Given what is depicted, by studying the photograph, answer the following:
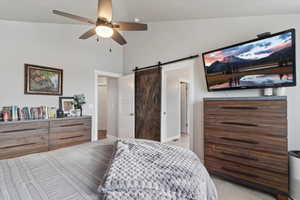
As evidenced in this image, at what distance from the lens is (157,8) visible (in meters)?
2.86

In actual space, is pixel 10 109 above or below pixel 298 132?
above

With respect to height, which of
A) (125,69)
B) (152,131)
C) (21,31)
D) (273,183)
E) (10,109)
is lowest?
(273,183)

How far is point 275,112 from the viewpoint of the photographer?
1.80 meters

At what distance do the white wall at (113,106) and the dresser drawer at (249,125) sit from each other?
3.23 meters

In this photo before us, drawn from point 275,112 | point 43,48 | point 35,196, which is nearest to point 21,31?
point 43,48

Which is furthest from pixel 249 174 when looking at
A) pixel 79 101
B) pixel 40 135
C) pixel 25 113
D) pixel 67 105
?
pixel 25 113

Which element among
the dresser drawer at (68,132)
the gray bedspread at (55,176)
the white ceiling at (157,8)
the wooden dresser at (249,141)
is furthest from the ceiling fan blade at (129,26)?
the dresser drawer at (68,132)

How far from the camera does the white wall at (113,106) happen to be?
4853 millimetres

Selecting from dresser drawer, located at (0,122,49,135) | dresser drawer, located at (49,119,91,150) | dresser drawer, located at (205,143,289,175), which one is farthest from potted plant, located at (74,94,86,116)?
dresser drawer, located at (205,143,289,175)

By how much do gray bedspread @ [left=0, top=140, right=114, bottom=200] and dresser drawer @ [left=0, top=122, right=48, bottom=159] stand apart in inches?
57.1

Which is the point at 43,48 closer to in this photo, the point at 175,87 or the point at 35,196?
the point at 35,196

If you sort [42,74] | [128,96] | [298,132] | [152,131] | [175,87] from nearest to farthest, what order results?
[298,132]
[42,74]
[152,131]
[128,96]
[175,87]

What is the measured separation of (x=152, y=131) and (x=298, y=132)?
105 inches

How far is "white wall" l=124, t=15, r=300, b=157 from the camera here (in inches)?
80.9
